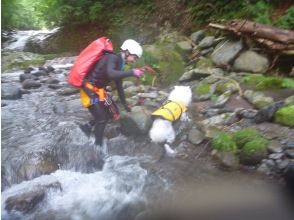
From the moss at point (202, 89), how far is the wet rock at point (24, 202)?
7.93 ft

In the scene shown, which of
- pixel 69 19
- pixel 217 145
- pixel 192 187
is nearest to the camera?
pixel 192 187

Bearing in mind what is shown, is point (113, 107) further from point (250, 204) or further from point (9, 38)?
point (9, 38)

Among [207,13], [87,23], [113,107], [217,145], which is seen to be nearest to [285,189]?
[217,145]

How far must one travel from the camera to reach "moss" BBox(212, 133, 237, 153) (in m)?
3.73

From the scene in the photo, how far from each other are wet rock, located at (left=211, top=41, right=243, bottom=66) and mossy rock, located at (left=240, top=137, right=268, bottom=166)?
1.99 m

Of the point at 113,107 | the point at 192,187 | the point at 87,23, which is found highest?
the point at 87,23

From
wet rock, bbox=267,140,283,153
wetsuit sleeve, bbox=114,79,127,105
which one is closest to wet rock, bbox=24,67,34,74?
wetsuit sleeve, bbox=114,79,127,105

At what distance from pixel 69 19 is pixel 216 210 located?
2485mm

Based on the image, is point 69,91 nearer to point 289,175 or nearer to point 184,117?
point 184,117

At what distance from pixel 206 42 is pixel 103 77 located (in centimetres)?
259

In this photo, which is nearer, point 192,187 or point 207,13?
point 192,187

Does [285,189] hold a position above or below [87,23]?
below

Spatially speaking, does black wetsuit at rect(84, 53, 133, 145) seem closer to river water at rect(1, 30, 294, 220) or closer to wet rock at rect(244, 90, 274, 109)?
river water at rect(1, 30, 294, 220)

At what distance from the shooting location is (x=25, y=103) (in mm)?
4941
